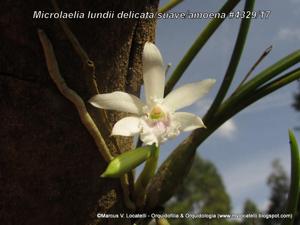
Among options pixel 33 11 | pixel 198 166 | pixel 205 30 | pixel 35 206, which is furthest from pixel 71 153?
pixel 198 166

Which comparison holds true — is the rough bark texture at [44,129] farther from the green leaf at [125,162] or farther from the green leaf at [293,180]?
the green leaf at [293,180]

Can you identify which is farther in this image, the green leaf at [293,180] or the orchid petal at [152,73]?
the green leaf at [293,180]

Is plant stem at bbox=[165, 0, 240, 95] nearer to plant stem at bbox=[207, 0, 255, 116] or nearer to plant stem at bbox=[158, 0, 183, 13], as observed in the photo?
plant stem at bbox=[207, 0, 255, 116]

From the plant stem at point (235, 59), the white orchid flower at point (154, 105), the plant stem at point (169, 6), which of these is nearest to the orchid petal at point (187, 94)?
the white orchid flower at point (154, 105)

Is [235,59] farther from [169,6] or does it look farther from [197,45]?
[169,6]

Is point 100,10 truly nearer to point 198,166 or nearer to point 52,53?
point 52,53

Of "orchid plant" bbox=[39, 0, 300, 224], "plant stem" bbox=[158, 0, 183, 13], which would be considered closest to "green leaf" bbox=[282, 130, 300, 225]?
"orchid plant" bbox=[39, 0, 300, 224]
